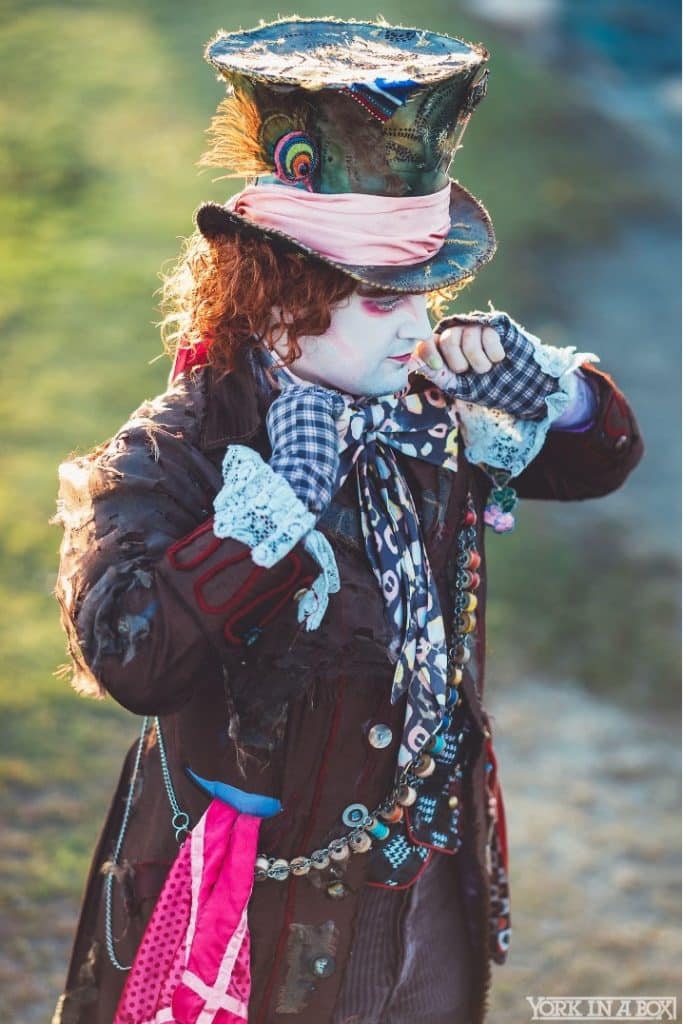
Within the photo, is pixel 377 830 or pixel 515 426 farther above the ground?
pixel 515 426

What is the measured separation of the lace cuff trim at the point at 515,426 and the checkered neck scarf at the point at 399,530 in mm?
96

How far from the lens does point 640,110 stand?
398 inches

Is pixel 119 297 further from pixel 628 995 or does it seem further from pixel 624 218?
pixel 628 995

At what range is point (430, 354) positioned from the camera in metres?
2.15

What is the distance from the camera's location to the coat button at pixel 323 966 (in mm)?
2111

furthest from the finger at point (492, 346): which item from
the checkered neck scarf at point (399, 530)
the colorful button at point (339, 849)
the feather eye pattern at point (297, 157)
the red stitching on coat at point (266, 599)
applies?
the colorful button at point (339, 849)

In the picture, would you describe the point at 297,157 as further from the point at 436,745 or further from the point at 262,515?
the point at 436,745

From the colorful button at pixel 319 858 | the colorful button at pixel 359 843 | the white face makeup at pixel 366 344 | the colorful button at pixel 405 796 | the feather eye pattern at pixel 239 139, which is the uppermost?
the feather eye pattern at pixel 239 139

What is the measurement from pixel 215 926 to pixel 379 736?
376 mm

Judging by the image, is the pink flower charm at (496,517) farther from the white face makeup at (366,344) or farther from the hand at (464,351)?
the white face makeup at (366,344)

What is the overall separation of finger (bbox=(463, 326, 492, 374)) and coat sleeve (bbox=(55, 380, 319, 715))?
1.69 ft

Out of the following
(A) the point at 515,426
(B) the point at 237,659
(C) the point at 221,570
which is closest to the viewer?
(C) the point at 221,570

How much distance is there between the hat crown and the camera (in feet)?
5.92

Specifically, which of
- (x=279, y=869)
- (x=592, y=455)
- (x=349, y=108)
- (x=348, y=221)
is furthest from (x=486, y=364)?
(x=279, y=869)
